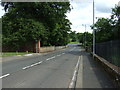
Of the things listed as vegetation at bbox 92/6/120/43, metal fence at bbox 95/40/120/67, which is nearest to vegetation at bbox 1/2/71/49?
vegetation at bbox 92/6/120/43

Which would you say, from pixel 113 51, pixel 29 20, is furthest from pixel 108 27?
pixel 113 51

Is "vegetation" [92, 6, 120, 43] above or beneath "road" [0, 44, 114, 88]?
above

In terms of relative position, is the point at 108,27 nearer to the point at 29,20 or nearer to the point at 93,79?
the point at 29,20

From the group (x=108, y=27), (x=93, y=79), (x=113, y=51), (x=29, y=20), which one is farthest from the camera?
(x=29, y=20)

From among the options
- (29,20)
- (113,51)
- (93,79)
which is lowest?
(93,79)

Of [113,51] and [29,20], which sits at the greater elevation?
[29,20]

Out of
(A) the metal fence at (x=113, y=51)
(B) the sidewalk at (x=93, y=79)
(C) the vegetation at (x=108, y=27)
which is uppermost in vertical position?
(C) the vegetation at (x=108, y=27)

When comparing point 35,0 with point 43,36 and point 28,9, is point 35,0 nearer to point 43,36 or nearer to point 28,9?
point 28,9

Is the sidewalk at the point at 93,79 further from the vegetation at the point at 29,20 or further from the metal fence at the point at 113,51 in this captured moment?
the vegetation at the point at 29,20

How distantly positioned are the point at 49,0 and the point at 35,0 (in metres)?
3.85

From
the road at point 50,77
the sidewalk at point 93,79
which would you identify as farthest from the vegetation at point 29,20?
the sidewalk at point 93,79

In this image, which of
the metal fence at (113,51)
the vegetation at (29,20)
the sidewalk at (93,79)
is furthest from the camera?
the vegetation at (29,20)

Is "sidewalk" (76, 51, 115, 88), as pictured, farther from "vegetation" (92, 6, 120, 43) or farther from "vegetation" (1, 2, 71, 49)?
"vegetation" (1, 2, 71, 49)

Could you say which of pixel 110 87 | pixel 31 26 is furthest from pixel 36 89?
pixel 31 26
